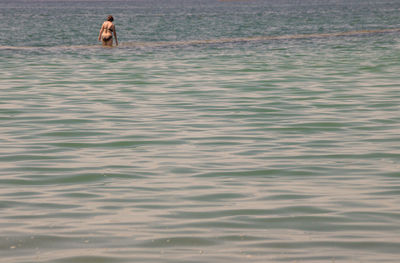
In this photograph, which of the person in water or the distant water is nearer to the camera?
the distant water

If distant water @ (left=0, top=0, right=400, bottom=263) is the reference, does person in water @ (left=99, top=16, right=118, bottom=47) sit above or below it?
below

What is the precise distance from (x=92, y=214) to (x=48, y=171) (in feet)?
7.89

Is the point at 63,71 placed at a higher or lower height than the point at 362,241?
lower

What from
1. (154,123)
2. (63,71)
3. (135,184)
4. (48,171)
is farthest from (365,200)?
(63,71)

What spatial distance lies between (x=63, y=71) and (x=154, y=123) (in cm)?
1263

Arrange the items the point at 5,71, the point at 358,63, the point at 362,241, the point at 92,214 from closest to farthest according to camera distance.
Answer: the point at 362,241
the point at 92,214
the point at 5,71
the point at 358,63

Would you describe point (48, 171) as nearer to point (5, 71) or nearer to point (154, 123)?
point (154, 123)

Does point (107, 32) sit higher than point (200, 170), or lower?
lower

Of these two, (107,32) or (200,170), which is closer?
(200,170)

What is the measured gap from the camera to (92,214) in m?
8.41

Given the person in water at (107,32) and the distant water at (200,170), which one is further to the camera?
the person in water at (107,32)

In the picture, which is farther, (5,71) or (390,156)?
(5,71)

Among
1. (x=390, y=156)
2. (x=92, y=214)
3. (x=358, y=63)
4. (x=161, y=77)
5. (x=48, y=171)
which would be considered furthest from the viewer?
(x=358, y=63)

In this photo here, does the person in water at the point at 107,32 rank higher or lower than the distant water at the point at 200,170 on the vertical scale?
lower
